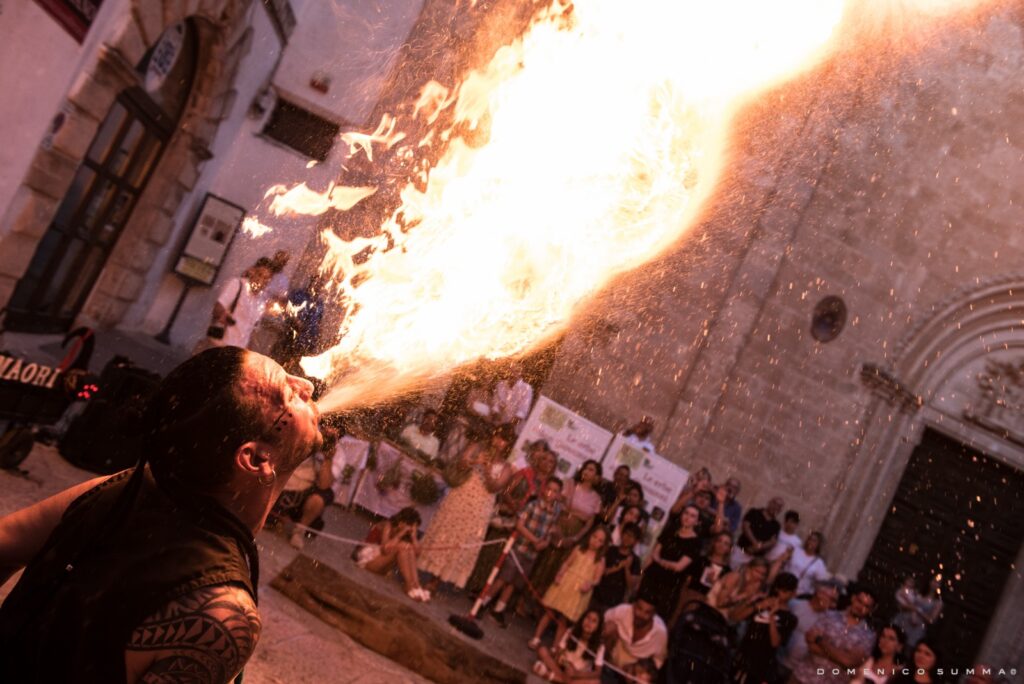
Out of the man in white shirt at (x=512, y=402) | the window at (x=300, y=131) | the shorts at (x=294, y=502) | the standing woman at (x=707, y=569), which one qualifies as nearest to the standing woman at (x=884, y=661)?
the standing woman at (x=707, y=569)

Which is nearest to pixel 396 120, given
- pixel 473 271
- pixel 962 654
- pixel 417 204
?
pixel 417 204

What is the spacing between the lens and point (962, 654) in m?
12.5

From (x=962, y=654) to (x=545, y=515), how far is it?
8.25 meters

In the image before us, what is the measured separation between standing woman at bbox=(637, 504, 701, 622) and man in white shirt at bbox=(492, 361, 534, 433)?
6.78ft

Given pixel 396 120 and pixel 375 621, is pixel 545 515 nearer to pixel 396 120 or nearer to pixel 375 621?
pixel 375 621

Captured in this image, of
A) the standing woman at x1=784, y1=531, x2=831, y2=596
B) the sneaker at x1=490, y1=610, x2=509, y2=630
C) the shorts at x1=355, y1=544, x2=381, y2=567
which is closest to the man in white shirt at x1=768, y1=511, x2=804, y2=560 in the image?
the standing woman at x1=784, y1=531, x2=831, y2=596

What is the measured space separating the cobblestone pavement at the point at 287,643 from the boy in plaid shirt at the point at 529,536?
2014 millimetres

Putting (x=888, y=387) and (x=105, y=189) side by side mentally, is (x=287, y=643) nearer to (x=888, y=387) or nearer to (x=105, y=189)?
(x=105, y=189)

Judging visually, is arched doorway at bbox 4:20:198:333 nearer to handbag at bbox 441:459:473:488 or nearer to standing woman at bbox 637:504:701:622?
handbag at bbox 441:459:473:488

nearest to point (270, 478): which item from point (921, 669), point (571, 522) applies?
point (571, 522)

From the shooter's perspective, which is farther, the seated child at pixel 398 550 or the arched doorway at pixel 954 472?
the arched doorway at pixel 954 472

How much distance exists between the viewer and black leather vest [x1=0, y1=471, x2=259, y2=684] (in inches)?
64.2

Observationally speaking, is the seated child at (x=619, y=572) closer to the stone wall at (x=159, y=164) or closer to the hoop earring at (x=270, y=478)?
Answer: the stone wall at (x=159, y=164)

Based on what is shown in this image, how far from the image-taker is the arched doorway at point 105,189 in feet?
29.0
